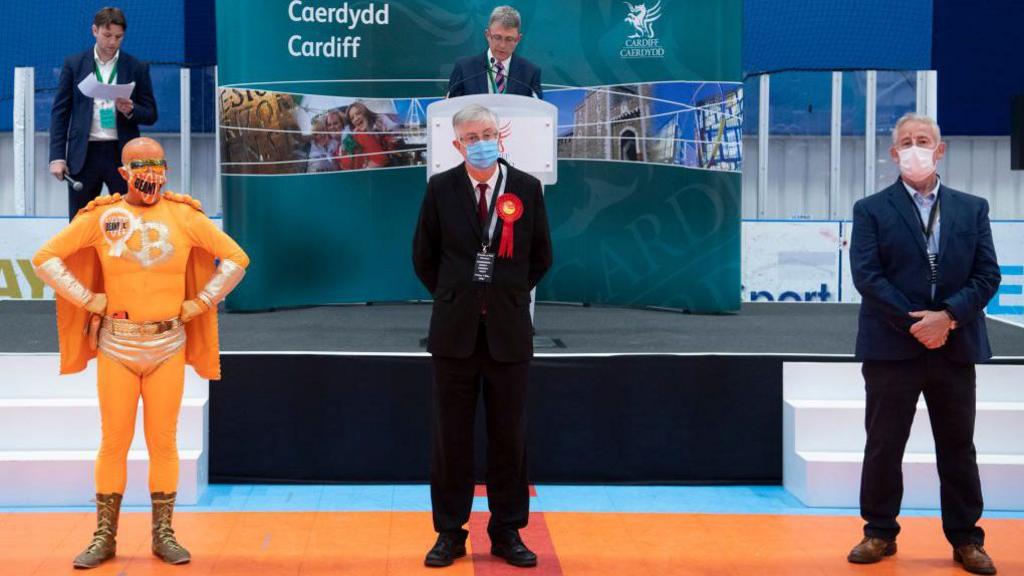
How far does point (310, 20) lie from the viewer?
7430 mm

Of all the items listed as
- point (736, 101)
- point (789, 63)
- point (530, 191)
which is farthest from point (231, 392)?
point (789, 63)

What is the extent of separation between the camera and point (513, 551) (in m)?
4.04

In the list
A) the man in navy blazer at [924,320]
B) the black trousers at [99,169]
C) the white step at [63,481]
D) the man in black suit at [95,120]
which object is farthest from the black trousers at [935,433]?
the black trousers at [99,169]

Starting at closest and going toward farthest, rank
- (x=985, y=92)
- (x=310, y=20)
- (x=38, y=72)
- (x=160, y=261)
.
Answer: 1. (x=160, y=261)
2. (x=310, y=20)
3. (x=38, y=72)
4. (x=985, y=92)

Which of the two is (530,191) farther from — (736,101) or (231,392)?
(736,101)

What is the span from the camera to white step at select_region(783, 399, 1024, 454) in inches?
202

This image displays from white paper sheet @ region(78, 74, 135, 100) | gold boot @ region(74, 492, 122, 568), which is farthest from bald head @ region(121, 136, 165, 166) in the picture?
white paper sheet @ region(78, 74, 135, 100)

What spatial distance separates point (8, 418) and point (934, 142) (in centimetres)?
370

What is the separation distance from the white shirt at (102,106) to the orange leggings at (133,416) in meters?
2.47

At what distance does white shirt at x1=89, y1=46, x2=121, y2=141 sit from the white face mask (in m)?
3.88

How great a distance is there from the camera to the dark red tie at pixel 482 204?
13.1ft

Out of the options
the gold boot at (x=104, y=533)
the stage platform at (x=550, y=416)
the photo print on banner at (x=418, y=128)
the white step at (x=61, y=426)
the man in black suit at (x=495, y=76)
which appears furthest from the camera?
the photo print on banner at (x=418, y=128)

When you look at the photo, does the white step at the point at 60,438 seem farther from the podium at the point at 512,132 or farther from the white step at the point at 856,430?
the white step at the point at 856,430

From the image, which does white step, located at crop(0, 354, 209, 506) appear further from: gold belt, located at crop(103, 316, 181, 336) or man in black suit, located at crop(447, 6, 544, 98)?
man in black suit, located at crop(447, 6, 544, 98)
